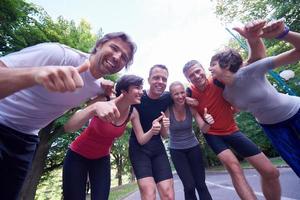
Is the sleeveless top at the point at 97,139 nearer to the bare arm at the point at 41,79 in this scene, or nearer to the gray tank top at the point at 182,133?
the gray tank top at the point at 182,133

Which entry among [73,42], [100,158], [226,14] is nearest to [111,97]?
[100,158]

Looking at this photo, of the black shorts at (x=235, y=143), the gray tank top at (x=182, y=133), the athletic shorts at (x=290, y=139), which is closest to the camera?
the athletic shorts at (x=290, y=139)

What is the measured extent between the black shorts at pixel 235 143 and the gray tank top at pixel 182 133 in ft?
0.95

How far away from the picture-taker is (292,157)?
12.3ft

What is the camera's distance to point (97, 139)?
3.77 m

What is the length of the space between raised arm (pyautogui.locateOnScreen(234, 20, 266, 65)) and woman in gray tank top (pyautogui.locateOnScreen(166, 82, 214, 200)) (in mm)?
1073

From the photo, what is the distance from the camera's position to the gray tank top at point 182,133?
456 centimetres

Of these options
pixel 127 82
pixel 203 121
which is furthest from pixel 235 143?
pixel 127 82

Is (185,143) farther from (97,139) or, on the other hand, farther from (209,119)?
A: (97,139)

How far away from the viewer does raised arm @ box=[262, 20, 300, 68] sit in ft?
9.36

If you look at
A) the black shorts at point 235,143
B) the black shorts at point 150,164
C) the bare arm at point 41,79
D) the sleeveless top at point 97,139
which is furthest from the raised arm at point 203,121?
the bare arm at point 41,79

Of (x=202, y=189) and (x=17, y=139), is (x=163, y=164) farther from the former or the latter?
(x=17, y=139)

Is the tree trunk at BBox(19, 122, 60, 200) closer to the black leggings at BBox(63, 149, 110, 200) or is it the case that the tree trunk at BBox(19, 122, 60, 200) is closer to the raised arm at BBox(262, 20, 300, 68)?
the black leggings at BBox(63, 149, 110, 200)

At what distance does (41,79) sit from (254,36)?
92.3 inches
